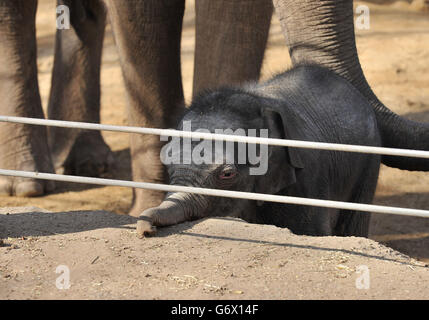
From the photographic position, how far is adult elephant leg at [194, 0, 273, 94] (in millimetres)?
4168

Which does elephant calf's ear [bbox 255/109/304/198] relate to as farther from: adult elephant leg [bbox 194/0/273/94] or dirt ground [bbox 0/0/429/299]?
adult elephant leg [bbox 194/0/273/94]

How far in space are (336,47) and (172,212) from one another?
4.16 ft

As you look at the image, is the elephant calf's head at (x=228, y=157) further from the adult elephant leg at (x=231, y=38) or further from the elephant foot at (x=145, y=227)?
the adult elephant leg at (x=231, y=38)

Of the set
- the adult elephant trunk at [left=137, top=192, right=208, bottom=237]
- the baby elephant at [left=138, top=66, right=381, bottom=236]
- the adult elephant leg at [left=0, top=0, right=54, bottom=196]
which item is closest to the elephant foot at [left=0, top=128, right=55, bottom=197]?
the adult elephant leg at [left=0, top=0, right=54, bottom=196]

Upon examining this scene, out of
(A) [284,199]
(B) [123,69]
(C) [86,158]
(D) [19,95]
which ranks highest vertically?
(B) [123,69]

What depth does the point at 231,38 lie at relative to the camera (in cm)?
418

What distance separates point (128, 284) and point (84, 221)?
683 mm

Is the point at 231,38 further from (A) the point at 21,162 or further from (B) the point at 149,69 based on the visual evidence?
(A) the point at 21,162

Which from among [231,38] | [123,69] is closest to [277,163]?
[231,38]

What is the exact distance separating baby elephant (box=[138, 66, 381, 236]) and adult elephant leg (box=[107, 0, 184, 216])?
94 cm

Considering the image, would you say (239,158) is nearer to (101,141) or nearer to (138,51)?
(138,51)

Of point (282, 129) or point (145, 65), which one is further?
point (145, 65)

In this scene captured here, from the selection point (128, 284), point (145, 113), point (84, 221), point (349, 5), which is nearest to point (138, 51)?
point (145, 113)

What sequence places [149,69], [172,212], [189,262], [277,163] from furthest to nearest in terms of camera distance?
[149,69], [277,163], [172,212], [189,262]
